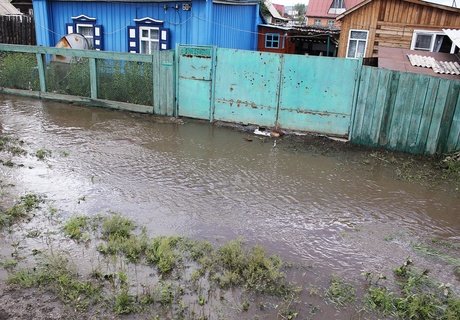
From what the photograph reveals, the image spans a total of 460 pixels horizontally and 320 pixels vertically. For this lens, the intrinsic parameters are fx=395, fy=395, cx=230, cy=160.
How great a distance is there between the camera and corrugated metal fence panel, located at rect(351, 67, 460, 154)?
7477mm

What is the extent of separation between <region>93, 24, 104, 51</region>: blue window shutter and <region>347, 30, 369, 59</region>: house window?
9311mm

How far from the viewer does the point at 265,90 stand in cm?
879

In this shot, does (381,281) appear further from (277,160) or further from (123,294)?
(277,160)

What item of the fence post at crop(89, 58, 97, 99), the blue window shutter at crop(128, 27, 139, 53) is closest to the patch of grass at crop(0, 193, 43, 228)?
the fence post at crop(89, 58, 97, 99)

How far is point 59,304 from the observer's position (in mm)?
3535

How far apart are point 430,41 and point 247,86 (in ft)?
27.8

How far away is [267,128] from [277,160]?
1677 millimetres

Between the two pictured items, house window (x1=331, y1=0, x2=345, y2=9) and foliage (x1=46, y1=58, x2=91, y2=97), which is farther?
house window (x1=331, y1=0, x2=345, y2=9)

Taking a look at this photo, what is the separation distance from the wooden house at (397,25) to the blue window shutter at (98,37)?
8976 mm

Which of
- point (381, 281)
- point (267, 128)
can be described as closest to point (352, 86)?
point (267, 128)

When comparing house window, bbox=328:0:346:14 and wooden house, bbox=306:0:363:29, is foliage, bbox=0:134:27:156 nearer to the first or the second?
wooden house, bbox=306:0:363:29

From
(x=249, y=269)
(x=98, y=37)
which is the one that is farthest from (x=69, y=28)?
(x=249, y=269)

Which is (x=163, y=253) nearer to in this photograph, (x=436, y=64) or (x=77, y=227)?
(x=77, y=227)

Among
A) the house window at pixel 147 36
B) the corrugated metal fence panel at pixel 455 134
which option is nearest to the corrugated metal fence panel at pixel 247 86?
the corrugated metal fence panel at pixel 455 134
